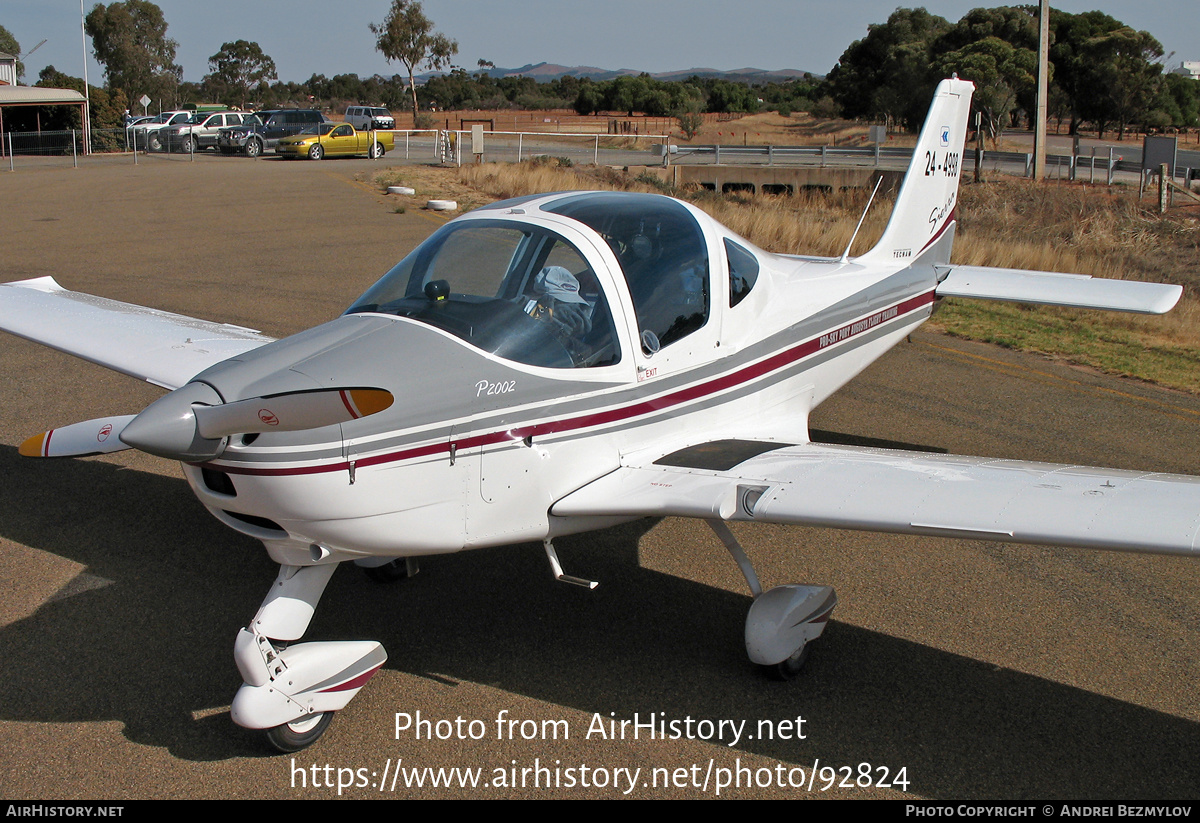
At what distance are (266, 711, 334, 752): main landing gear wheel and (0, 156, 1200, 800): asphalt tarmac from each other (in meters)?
0.06

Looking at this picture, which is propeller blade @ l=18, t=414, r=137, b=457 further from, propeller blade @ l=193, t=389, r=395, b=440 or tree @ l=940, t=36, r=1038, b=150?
tree @ l=940, t=36, r=1038, b=150

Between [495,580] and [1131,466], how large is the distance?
16.1 feet

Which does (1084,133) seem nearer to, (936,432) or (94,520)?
(936,432)

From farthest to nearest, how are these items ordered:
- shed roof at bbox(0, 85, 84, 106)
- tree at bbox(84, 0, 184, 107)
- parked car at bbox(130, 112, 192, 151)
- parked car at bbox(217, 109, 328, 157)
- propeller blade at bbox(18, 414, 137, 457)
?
tree at bbox(84, 0, 184, 107) → parked car at bbox(130, 112, 192, 151) → shed roof at bbox(0, 85, 84, 106) → parked car at bbox(217, 109, 328, 157) → propeller blade at bbox(18, 414, 137, 457)

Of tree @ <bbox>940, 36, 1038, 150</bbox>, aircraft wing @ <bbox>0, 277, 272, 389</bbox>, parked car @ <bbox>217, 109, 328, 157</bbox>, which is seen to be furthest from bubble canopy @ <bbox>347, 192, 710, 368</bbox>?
tree @ <bbox>940, 36, 1038, 150</bbox>

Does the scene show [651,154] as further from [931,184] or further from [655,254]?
[655,254]

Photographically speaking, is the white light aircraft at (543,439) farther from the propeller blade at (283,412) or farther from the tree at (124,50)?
the tree at (124,50)

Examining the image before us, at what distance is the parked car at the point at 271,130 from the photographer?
3838 cm

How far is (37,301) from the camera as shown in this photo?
23.6ft

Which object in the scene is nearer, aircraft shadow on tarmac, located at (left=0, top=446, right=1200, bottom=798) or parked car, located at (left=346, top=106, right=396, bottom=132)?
aircraft shadow on tarmac, located at (left=0, top=446, right=1200, bottom=798)

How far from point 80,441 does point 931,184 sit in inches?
262

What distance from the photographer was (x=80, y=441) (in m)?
5.27

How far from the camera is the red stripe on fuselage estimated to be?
3676 mm

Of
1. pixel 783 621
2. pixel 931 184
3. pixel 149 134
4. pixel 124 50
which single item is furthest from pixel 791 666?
pixel 124 50
